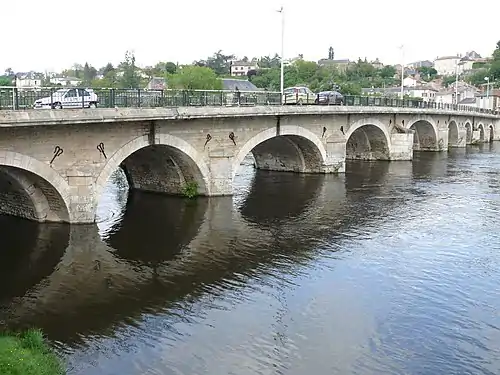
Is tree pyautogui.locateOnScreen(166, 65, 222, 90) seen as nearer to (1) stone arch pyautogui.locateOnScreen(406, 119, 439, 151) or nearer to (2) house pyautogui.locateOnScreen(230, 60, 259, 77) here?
(1) stone arch pyautogui.locateOnScreen(406, 119, 439, 151)

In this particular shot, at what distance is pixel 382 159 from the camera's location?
1801 inches

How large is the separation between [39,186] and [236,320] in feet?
33.0

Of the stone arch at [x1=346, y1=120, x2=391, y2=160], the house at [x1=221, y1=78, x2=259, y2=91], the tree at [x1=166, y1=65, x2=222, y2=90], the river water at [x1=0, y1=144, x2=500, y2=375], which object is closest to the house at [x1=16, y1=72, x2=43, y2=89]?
the river water at [x1=0, y1=144, x2=500, y2=375]

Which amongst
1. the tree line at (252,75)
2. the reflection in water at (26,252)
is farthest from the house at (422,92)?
the reflection in water at (26,252)

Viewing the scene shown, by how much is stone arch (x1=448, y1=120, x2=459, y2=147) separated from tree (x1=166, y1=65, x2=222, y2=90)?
2918 centimetres

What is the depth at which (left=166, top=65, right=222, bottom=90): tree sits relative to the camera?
3046 inches

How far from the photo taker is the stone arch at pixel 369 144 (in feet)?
146

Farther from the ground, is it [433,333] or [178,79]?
[178,79]

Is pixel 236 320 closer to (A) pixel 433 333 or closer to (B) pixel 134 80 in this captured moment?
(A) pixel 433 333

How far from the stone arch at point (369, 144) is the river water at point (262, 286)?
1695cm

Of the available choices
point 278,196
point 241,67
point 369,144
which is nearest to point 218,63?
point 241,67

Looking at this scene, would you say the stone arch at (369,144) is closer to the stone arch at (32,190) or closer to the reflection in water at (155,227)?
the reflection in water at (155,227)

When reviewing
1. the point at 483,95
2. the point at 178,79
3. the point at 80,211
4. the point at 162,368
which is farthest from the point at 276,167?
the point at 483,95

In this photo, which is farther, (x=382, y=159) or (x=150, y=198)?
(x=382, y=159)
